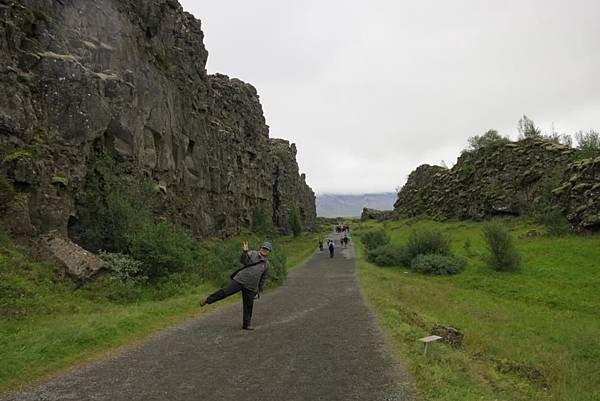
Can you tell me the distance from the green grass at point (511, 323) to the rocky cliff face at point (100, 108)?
745 inches

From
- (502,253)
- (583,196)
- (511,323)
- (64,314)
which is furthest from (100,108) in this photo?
(583,196)

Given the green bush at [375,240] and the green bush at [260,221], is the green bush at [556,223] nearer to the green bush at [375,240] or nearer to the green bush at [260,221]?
the green bush at [375,240]

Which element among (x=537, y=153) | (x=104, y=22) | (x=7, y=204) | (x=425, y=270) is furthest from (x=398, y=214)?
(x=7, y=204)

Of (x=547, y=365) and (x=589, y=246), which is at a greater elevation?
(x=589, y=246)

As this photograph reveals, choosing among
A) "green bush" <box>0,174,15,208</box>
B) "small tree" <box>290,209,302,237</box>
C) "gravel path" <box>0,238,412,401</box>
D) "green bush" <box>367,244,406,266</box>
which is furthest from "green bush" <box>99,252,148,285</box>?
"small tree" <box>290,209,302,237</box>

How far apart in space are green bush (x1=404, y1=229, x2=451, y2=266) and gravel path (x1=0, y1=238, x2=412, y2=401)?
110 feet

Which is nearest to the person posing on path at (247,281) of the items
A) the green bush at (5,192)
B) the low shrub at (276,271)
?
the green bush at (5,192)

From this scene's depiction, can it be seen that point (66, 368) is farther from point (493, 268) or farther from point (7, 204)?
point (493, 268)

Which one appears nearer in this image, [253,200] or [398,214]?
[253,200]

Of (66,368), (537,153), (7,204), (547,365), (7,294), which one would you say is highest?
(537,153)

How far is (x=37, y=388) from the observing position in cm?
869

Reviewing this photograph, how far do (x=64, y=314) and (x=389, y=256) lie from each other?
4105 cm

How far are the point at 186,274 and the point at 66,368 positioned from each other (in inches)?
550

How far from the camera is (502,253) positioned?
1479 inches
